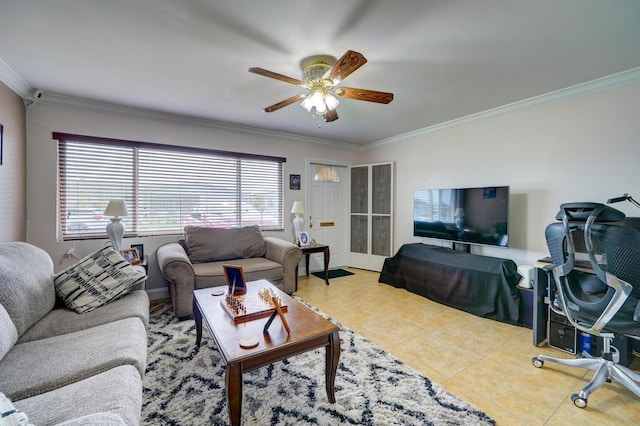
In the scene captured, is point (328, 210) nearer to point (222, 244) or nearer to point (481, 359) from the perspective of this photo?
point (222, 244)

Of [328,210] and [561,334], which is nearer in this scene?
[561,334]

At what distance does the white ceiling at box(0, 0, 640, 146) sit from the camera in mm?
1611

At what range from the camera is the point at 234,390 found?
1.29 metres

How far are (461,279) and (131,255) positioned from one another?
12.5 feet

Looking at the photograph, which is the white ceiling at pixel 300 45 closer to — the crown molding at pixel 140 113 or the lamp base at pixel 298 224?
the crown molding at pixel 140 113

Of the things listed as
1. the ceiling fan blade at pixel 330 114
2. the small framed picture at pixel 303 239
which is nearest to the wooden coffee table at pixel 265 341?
the ceiling fan blade at pixel 330 114

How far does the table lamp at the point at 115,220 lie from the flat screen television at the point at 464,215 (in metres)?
3.82

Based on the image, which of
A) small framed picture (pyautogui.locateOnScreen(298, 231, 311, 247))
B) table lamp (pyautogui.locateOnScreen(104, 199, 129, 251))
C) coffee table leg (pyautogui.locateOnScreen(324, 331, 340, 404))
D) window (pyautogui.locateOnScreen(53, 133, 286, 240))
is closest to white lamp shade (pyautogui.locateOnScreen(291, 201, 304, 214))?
window (pyautogui.locateOnScreen(53, 133, 286, 240))

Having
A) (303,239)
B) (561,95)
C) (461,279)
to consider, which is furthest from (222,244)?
(561,95)

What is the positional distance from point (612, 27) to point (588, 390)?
2.35 meters

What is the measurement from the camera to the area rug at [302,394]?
1.49 meters

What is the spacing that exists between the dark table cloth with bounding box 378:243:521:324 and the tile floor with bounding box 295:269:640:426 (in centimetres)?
12

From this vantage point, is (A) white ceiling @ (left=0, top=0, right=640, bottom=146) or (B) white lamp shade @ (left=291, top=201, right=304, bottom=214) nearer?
(A) white ceiling @ (left=0, top=0, right=640, bottom=146)

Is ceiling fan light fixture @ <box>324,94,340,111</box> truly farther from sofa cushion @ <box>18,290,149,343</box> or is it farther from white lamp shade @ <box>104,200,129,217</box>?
white lamp shade @ <box>104,200,129,217</box>
